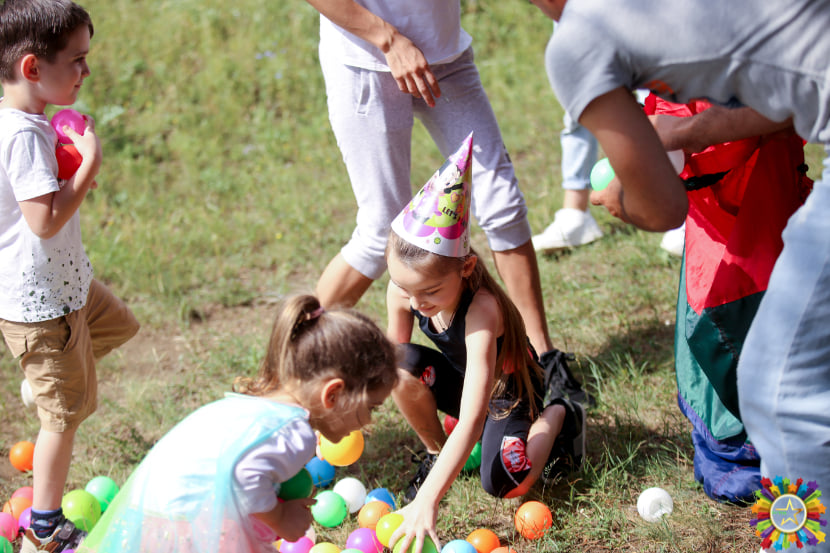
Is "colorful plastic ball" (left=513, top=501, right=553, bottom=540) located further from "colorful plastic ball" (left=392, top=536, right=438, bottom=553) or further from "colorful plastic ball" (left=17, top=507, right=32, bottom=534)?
"colorful plastic ball" (left=17, top=507, right=32, bottom=534)

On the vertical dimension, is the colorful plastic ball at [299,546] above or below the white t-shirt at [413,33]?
below

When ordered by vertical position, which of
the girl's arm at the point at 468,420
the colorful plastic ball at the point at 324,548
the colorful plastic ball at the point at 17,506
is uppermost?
the girl's arm at the point at 468,420

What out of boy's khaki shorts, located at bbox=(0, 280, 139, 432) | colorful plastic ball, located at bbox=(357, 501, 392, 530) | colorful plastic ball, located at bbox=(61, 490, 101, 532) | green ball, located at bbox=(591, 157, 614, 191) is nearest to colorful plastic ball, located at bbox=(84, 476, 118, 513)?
colorful plastic ball, located at bbox=(61, 490, 101, 532)

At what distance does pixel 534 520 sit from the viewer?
7.88 ft

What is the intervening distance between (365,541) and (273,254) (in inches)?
92.7

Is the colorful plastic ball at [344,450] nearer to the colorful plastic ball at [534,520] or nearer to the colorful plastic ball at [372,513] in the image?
the colorful plastic ball at [372,513]

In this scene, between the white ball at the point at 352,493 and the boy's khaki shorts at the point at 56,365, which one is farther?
the white ball at the point at 352,493

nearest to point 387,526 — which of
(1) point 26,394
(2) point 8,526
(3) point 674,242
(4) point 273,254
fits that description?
(2) point 8,526

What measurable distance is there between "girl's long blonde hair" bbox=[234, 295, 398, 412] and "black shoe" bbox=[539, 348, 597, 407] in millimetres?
1118

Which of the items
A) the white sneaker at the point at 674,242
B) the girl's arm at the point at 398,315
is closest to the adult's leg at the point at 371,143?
the girl's arm at the point at 398,315

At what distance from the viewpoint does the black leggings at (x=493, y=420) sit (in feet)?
8.13

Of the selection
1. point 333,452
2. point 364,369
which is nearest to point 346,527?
point 333,452

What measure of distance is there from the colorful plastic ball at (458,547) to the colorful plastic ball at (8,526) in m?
1.42

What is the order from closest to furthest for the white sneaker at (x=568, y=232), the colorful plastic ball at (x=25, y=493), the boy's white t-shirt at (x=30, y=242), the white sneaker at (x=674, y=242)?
1. the boy's white t-shirt at (x=30, y=242)
2. the colorful plastic ball at (x=25, y=493)
3. the white sneaker at (x=674, y=242)
4. the white sneaker at (x=568, y=232)
